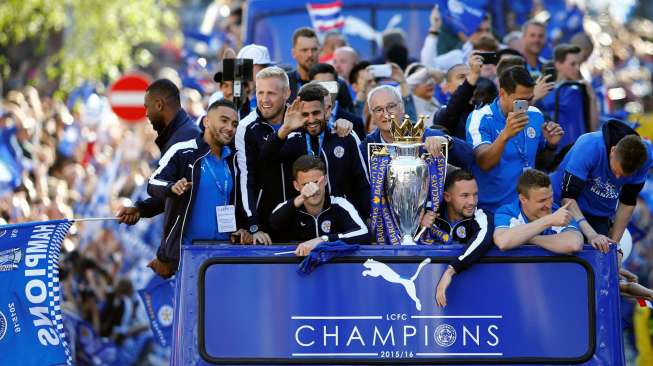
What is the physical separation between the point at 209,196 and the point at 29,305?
135 centimetres

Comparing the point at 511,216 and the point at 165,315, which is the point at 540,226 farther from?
the point at 165,315

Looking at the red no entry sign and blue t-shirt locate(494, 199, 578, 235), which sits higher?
the red no entry sign

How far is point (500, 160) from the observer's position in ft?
35.5

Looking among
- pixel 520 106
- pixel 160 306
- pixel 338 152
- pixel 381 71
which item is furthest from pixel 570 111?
pixel 338 152

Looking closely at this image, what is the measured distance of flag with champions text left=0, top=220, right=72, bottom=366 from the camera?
1043 cm

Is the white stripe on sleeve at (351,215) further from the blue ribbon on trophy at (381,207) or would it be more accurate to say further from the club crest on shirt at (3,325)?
the club crest on shirt at (3,325)

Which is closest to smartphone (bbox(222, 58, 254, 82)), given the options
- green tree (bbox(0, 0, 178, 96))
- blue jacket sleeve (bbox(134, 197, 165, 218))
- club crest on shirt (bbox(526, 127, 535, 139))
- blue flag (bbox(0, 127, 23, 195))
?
blue jacket sleeve (bbox(134, 197, 165, 218))

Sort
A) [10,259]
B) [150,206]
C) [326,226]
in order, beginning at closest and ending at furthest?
[326,226] → [10,259] → [150,206]

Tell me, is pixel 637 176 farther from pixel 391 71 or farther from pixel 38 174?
pixel 38 174

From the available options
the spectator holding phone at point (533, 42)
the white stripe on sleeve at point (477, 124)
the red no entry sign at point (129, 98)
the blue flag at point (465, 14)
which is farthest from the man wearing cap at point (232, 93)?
the red no entry sign at point (129, 98)

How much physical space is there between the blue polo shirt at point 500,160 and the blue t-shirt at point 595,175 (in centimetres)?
32

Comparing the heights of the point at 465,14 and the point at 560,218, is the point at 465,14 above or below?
above

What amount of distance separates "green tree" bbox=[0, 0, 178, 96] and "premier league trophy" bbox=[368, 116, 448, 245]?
21944 millimetres

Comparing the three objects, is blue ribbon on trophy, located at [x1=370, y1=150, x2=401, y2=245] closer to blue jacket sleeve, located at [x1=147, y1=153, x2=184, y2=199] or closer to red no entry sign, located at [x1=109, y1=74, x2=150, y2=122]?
blue jacket sleeve, located at [x1=147, y1=153, x2=184, y2=199]
